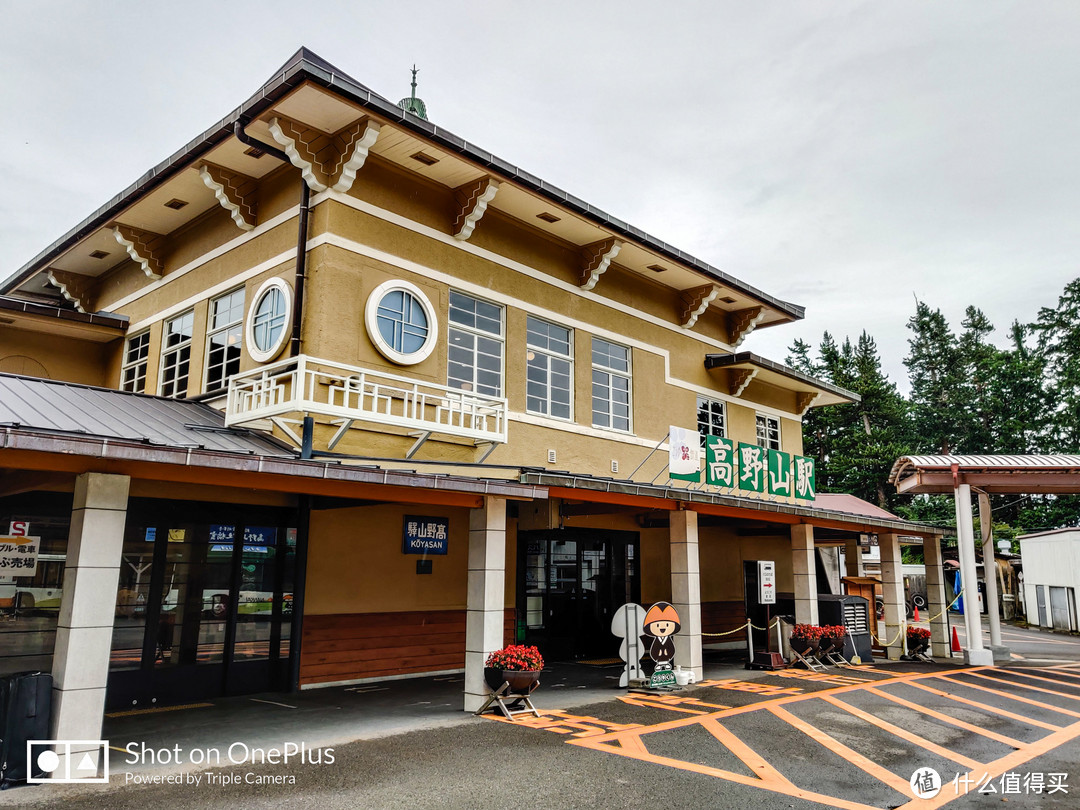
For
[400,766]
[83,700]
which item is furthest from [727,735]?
[83,700]

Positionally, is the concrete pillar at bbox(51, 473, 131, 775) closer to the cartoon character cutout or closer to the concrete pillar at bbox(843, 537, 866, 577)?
the cartoon character cutout

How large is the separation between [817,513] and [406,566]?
790 cm

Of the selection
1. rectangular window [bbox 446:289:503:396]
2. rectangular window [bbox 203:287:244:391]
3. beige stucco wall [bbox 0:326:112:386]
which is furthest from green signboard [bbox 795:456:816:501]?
beige stucco wall [bbox 0:326:112:386]

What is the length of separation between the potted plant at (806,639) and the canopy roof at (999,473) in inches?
173

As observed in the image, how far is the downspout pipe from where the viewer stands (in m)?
10.6

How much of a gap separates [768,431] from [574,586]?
7332mm

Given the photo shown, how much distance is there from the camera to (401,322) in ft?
38.0

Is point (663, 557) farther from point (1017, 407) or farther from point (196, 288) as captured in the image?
point (1017, 407)

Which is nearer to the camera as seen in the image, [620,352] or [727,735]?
[727,735]

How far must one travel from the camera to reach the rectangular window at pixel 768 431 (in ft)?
64.3

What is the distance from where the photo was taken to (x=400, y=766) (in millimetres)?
7199

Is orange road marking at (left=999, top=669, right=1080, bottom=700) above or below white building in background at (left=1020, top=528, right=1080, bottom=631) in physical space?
below

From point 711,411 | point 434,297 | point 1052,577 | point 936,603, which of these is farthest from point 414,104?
point 1052,577

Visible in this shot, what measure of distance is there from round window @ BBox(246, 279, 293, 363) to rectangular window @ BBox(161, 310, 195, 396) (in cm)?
212
